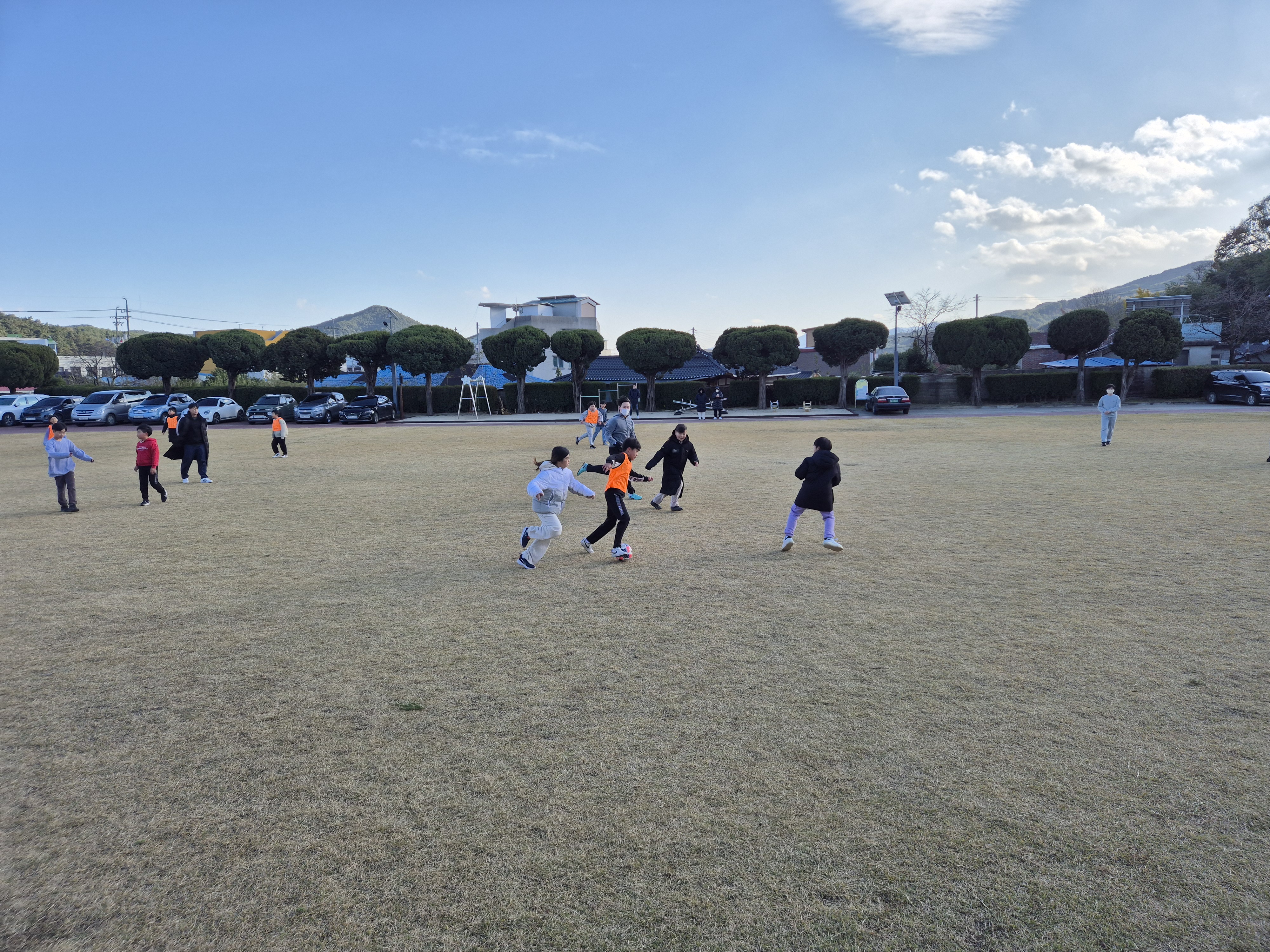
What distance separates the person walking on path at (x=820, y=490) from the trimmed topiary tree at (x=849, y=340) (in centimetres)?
4098

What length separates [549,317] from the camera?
79875 millimetres

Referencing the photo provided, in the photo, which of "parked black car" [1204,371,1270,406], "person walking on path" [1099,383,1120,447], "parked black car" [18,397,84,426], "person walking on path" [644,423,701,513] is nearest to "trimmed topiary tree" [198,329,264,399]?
"parked black car" [18,397,84,426]

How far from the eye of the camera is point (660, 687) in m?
5.56

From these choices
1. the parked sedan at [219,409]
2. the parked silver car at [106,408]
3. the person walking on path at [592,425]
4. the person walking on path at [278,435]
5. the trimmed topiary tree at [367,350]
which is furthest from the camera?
the trimmed topiary tree at [367,350]

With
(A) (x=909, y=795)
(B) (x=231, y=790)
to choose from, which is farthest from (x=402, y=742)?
(A) (x=909, y=795)

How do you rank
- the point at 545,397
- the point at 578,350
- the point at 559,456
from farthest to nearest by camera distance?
the point at 545,397 < the point at 578,350 < the point at 559,456

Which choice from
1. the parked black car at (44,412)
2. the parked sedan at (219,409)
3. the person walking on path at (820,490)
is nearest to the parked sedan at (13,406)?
the parked black car at (44,412)

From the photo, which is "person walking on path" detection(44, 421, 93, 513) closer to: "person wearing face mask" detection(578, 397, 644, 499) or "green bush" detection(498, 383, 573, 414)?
"person wearing face mask" detection(578, 397, 644, 499)

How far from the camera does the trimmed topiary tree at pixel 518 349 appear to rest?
49.2 m

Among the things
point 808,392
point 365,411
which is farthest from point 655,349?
point 365,411

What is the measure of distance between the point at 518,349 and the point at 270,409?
50.1 feet

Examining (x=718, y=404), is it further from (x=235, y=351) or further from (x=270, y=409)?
(x=235, y=351)

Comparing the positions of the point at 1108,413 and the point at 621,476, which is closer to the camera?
the point at 621,476

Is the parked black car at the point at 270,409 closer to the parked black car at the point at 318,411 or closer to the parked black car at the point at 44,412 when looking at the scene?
the parked black car at the point at 318,411
